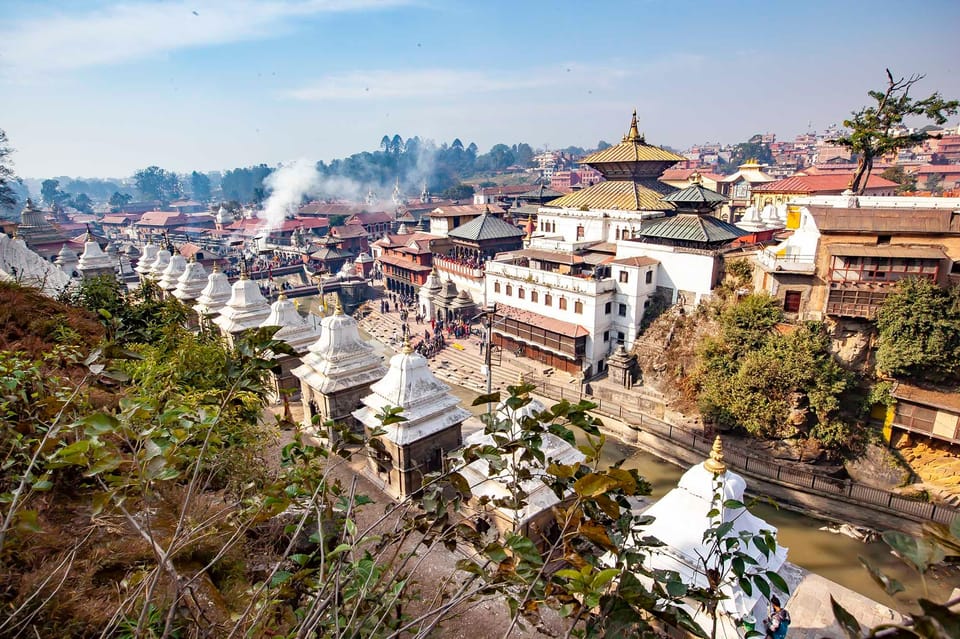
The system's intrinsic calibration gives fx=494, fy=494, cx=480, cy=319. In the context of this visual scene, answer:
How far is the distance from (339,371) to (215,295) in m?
11.4

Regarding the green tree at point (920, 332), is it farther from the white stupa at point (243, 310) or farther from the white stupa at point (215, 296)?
the white stupa at point (215, 296)

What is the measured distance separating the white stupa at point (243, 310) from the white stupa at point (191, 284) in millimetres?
6227

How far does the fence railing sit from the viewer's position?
1566cm

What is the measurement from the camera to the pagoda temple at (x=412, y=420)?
11.5 m

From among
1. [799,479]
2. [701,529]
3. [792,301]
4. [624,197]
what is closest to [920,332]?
[792,301]

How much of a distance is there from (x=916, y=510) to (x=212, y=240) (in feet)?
267

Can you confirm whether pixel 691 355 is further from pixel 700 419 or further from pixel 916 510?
pixel 916 510

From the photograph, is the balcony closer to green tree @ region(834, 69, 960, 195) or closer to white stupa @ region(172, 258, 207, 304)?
green tree @ region(834, 69, 960, 195)

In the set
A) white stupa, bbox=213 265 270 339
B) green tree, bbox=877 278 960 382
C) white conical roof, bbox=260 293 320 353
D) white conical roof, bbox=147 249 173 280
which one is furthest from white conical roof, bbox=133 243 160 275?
green tree, bbox=877 278 960 382

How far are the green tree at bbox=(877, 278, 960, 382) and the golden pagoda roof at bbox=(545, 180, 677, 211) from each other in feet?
51.5

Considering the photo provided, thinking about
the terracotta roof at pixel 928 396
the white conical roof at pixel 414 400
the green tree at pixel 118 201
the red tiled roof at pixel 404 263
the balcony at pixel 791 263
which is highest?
the green tree at pixel 118 201

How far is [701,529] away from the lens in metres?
7.77

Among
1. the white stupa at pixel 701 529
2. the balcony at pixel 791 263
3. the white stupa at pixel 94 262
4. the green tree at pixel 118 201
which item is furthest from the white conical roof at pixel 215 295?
the green tree at pixel 118 201

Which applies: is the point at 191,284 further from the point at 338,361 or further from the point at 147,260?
the point at 338,361
